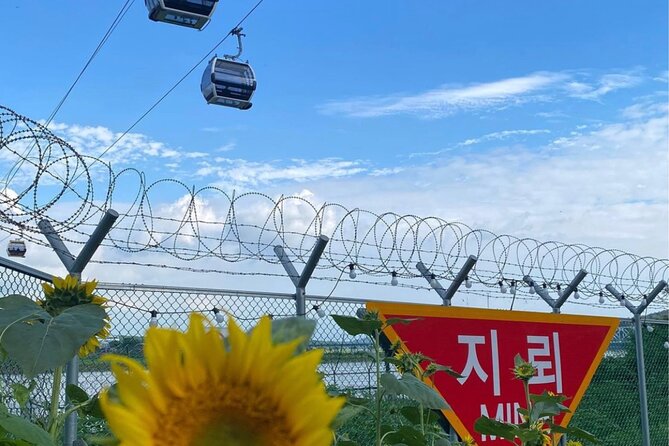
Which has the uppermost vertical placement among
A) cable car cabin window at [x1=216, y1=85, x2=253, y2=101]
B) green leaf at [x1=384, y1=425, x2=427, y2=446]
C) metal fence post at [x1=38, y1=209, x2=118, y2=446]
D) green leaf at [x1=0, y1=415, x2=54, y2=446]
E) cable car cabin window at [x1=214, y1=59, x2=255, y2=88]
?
cable car cabin window at [x1=214, y1=59, x2=255, y2=88]

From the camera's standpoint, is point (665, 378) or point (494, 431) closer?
point (494, 431)

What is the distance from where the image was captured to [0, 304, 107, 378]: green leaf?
109cm

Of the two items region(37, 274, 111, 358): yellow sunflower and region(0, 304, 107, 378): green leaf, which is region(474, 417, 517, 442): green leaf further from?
region(0, 304, 107, 378): green leaf

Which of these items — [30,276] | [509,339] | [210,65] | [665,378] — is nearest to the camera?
[30,276]

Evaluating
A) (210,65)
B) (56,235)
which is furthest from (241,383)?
(210,65)

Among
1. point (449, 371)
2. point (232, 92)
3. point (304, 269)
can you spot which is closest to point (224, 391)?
point (449, 371)

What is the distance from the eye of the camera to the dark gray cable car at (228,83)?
372 inches

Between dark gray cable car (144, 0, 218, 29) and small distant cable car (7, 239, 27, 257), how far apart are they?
5.21 m

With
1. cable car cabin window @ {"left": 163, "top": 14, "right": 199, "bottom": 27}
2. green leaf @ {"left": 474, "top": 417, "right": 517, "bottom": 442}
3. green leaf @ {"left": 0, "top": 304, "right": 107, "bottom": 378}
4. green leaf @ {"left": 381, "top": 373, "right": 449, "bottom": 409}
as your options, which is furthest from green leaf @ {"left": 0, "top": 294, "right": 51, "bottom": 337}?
cable car cabin window @ {"left": 163, "top": 14, "right": 199, "bottom": 27}

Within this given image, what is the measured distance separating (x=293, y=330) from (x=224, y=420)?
0.36 ft

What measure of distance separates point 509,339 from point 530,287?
44cm

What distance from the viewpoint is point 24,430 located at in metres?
1.02

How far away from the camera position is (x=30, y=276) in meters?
2.76

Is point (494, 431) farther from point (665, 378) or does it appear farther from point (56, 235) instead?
point (665, 378)
